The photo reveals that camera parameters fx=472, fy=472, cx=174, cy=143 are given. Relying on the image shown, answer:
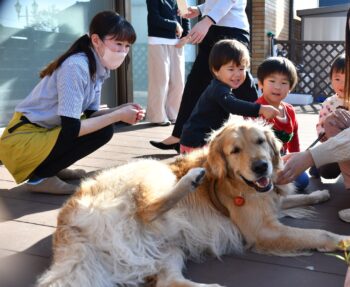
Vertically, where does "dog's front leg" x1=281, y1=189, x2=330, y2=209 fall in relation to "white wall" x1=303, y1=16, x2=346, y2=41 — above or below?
below

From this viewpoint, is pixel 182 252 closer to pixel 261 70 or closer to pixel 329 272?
pixel 329 272

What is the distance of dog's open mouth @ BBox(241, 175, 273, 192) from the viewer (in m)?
2.36

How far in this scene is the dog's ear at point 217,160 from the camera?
8.01 ft

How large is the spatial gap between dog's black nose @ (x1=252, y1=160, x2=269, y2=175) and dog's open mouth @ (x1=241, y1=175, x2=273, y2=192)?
0.04 metres

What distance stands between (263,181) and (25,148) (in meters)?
1.72

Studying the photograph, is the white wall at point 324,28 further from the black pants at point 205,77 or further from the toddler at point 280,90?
the toddler at point 280,90

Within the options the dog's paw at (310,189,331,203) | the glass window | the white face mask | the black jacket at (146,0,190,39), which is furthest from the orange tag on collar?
the black jacket at (146,0,190,39)

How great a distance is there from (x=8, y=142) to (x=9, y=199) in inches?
15.7

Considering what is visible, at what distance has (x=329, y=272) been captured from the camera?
2.12 meters

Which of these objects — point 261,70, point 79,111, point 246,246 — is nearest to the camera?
point 246,246

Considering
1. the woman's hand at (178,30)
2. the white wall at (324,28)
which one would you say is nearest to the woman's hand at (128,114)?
the woman's hand at (178,30)

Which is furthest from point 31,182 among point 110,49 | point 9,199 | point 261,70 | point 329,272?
point 329,272

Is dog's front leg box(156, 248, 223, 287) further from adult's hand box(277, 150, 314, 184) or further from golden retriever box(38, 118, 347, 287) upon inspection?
adult's hand box(277, 150, 314, 184)

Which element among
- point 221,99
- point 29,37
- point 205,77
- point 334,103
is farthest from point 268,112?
point 29,37
